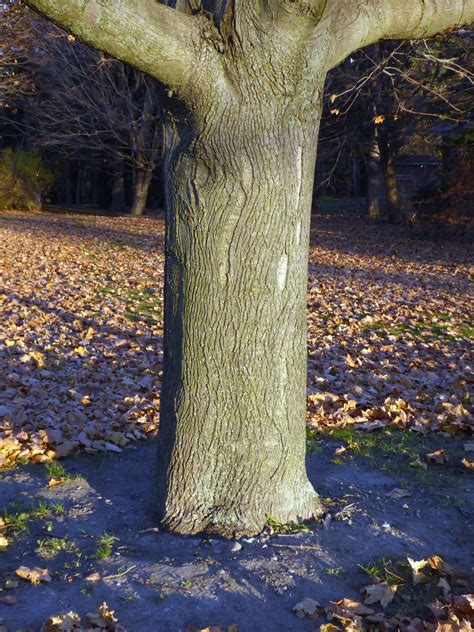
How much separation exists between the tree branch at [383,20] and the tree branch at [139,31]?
830mm

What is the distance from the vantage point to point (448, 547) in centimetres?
406

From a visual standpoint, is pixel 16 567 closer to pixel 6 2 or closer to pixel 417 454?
pixel 417 454

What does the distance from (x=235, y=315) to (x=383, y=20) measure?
2066mm

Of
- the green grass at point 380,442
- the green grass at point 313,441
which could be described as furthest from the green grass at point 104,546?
the green grass at point 380,442

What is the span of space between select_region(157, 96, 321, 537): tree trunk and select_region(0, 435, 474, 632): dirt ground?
288mm

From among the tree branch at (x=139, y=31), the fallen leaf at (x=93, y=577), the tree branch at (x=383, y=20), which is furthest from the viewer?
the tree branch at (x=383, y=20)

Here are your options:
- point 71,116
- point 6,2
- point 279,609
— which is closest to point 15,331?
point 279,609

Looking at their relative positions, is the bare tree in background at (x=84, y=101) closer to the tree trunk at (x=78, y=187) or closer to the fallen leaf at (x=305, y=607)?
the tree trunk at (x=78, y=187)

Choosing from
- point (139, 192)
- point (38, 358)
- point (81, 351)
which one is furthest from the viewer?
point (139, 192)

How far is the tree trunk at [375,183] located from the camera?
27.5 meters

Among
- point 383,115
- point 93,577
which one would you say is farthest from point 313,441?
point 383,115

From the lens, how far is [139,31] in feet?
11.6

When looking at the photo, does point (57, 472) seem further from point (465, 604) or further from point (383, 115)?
point (383, 115)

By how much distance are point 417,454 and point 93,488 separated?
8.11 feet
